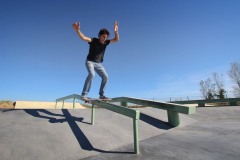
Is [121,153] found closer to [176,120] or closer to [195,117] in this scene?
[176,120]

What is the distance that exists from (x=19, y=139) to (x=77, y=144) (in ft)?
3.45

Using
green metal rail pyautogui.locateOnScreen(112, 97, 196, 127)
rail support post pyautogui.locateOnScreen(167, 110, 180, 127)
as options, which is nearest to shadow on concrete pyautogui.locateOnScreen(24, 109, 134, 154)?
green metal rail pyautogui.locateOnScreen(112, 97, 196, 127)

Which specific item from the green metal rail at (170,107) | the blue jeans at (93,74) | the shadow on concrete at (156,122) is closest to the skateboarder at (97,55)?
the blue jeans at (93,74)

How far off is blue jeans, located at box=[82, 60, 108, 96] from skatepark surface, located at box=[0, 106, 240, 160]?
79 cm

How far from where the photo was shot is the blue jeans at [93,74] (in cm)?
590

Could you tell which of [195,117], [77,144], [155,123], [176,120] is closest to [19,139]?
[77,144]

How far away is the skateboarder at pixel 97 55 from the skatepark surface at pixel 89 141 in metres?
0.89

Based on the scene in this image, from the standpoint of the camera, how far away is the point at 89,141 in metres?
4.16

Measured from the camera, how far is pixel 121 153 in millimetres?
3674

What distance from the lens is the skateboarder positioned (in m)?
5.90

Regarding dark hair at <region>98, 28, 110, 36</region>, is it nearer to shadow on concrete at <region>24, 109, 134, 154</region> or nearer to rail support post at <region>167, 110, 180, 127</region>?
shadow on concrete at <region>24, 109, 134, 154</region>

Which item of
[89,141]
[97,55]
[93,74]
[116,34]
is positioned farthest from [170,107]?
[116,34]

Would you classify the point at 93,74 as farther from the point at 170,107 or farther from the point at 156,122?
the point at 156,122

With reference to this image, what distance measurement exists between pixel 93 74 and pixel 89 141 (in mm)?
2236
